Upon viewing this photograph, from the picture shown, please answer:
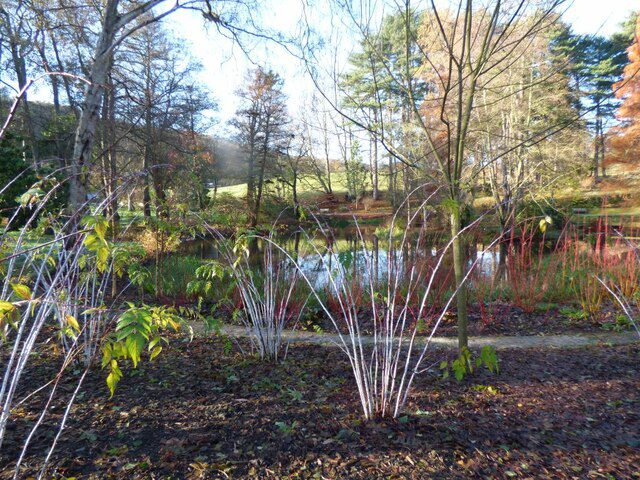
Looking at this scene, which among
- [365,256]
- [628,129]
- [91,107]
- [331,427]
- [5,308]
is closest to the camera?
[5,308]

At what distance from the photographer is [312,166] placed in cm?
2841

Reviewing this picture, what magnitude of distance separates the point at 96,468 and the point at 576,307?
226 inches

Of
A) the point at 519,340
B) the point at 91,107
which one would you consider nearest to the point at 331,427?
the point at 519,340

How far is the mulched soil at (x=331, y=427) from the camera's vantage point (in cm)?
192

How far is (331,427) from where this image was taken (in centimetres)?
230

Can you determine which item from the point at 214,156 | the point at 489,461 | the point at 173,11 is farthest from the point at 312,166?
the point at 489,461

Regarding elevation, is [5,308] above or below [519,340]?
above

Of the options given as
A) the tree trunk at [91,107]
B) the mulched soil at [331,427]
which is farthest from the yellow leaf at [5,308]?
the tree trunk at [91,107]

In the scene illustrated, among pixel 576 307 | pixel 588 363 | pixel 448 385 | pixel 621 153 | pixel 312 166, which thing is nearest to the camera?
pixel 448 385

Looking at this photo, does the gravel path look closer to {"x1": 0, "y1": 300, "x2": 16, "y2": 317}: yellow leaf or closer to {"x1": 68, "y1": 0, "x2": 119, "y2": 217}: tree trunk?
{"x1": 68, "y1": 0, "x2": 119, "y2": 217}: tree trunk

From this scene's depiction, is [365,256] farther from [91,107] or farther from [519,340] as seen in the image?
[91,107]

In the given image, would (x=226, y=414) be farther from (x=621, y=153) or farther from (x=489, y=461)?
(x=621, y=153)

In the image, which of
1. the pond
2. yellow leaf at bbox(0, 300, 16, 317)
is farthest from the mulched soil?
yellow leaf at bbox(0, 300, 16, 317)

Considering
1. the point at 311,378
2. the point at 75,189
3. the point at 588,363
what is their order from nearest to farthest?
the point at 311,378
the point at 588,363
the point at 75,189
